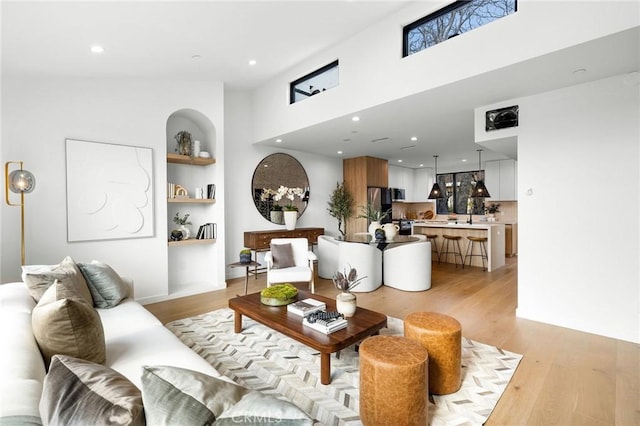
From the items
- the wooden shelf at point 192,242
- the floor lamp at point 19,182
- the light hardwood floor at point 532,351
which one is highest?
the floor lamp at point 19,182

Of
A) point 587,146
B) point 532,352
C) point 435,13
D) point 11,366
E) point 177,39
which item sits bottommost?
point 532,352

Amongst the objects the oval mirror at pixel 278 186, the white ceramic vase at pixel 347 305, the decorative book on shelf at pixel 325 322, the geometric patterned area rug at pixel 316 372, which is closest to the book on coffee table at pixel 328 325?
the decorative book on shelf at pixel 325 322

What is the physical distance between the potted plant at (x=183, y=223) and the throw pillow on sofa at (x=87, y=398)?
408cm

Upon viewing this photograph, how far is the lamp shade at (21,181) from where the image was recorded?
3180 millimetres

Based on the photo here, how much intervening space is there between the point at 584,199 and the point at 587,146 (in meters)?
0.55

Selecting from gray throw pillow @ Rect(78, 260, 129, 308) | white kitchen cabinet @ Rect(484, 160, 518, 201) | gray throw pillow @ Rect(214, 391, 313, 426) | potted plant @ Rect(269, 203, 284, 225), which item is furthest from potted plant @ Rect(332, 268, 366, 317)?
white kitchen cabinet @ Rect(484, 160, 518, 201)

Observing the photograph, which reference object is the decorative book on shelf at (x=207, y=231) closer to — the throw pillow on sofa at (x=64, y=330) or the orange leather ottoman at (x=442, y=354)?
the throw pillow on sofa at (x=64, y=330)

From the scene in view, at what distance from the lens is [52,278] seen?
2295 millimetres

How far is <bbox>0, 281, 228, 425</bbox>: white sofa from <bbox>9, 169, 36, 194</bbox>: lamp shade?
139 cm

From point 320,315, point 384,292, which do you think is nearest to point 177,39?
point 320,315

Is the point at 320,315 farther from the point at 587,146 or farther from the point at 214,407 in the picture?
the point at 587,146

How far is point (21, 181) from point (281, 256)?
3.03 m

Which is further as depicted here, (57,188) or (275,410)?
(57,188)

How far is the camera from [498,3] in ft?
9.73
